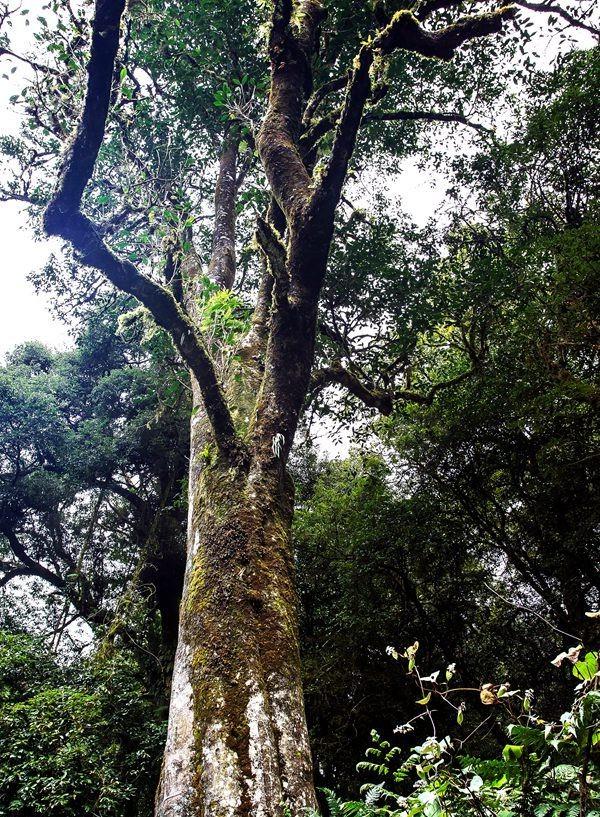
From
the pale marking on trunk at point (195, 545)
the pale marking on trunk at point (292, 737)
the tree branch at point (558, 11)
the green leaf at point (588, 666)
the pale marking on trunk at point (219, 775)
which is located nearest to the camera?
the green leaf at point (588, 666)

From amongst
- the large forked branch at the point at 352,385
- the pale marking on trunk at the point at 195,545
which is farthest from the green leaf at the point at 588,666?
the large forked branch at the point at 352,385

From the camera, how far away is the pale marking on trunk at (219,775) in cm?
173

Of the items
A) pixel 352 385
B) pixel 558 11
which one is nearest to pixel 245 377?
pixel 352 385

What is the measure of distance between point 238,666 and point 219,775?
0.37 metres

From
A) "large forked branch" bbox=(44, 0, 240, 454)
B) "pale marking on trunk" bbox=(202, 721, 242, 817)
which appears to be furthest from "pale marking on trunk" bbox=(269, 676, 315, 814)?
"large forked branch" bbox=(44, 0, 240, 454)

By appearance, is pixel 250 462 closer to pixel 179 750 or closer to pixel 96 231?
pixel 179 750

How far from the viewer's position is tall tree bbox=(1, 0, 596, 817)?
1929 mm

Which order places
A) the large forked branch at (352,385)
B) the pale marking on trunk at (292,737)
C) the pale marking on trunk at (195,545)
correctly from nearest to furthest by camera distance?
the pale marking on trunk at (292,737) < the pale marking on trunk at (195,545) < the large forked branch at (352,385)

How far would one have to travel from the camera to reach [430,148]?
883cm

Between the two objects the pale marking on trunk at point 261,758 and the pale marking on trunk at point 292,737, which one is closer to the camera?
the pale marking on trunk at point 261,758

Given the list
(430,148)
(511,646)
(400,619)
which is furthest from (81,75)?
(511,646)

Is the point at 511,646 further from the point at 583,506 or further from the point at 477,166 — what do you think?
the point at 477,166

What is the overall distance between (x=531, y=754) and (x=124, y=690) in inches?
270

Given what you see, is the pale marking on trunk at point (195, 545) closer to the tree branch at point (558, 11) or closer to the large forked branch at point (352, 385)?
the large forked branch at point (352, 385)
